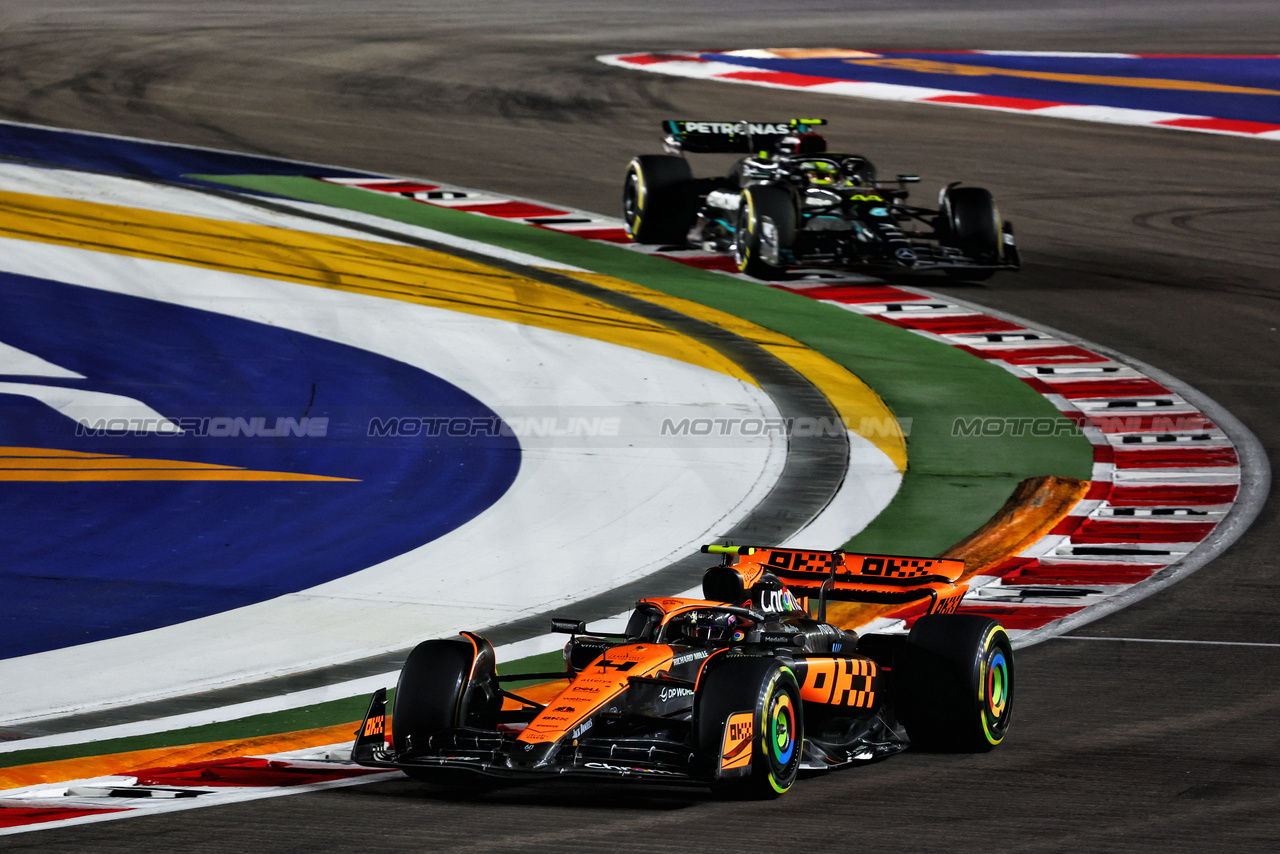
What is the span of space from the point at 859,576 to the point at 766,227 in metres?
9.43

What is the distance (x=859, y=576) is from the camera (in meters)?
8.29

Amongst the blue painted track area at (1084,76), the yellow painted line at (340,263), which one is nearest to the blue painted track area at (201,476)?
the yellow painted line at (340,263)

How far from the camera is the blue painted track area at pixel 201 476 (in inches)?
404

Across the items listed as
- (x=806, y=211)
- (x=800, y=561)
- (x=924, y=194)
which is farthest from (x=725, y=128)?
(x=800, y=561)

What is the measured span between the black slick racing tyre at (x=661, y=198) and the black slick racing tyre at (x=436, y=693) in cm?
1215

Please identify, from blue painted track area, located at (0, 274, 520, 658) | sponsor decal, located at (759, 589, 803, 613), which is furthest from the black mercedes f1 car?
sponsor decal, located at (759, 589, 803, 613)

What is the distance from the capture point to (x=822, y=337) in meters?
16.2

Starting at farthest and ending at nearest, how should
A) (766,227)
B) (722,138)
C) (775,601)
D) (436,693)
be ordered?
1. (722,138)
2. (766,227)
3. (775,601)
4. (436,693)

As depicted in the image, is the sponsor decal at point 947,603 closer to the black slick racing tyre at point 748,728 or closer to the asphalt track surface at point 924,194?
the asphalt track surface at point 924,194

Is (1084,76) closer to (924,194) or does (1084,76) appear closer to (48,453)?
(924,194)

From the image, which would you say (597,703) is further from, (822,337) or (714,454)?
(822,337)

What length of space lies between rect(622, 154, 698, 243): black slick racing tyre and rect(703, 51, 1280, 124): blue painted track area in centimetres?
1032
